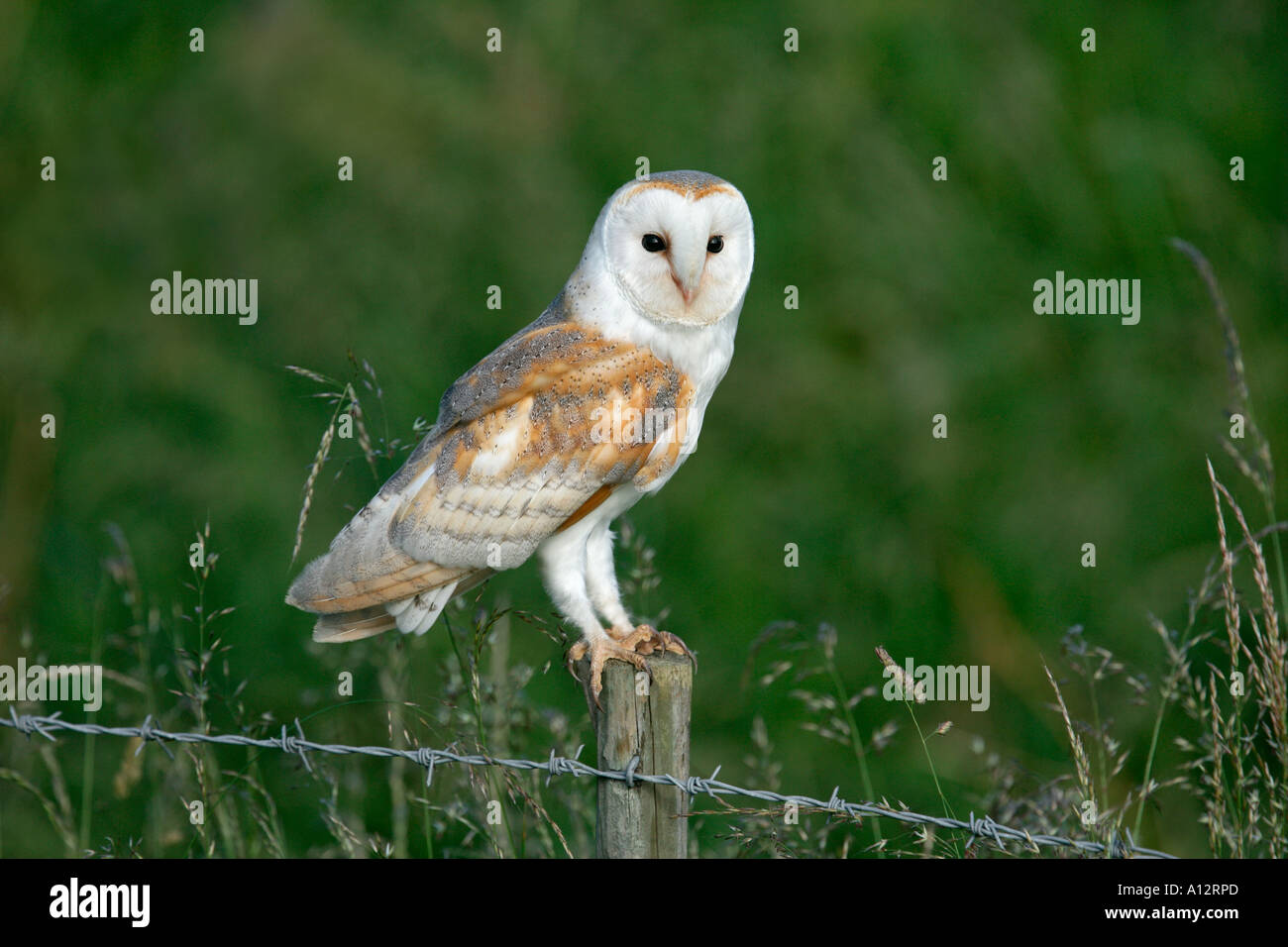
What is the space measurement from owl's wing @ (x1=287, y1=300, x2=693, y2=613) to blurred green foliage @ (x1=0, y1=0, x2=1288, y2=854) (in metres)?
2.00

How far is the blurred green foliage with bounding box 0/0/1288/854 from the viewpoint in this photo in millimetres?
5449

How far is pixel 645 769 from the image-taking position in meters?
2.33

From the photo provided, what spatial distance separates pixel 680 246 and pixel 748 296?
355 cm

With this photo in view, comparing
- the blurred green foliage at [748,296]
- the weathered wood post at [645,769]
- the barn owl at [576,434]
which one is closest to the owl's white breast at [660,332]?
the barn owl at [576,434]

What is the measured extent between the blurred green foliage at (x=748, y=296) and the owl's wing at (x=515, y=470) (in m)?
2.00

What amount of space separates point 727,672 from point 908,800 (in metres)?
0.93

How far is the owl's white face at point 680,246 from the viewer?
8.80 feet

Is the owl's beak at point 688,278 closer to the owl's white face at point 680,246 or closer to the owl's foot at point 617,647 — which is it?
the owl's white face at point 680,246

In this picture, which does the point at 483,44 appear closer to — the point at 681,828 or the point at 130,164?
the point at 130,164
